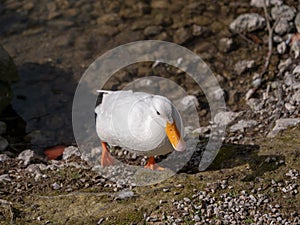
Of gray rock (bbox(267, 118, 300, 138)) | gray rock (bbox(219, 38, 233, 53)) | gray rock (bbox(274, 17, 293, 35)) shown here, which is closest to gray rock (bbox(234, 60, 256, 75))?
gray rock (bbox(219, 38, 233, 53))

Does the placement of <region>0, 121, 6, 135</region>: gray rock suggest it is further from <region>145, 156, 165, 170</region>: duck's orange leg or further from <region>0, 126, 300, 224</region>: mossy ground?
<region>145, 156, 165, 170</region>: duck's orange leg

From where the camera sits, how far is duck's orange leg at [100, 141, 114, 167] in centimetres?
584

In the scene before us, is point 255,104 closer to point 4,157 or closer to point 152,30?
point 152,30

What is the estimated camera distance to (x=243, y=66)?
755cm

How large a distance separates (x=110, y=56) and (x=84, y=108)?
115cm

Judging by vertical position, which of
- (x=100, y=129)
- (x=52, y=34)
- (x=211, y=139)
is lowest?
(x=211, y=139)

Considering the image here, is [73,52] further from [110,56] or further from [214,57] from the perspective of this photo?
[214,57]

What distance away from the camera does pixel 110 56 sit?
8.06 metres

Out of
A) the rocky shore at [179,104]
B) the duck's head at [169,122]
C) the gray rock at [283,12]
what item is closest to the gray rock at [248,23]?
the rocky shore at [179,104]

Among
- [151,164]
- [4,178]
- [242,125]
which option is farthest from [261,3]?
[4,178]

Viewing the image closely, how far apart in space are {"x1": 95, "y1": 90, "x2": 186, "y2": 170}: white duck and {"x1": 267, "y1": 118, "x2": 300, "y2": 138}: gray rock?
1.33 meters

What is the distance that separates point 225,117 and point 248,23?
2.04 meters

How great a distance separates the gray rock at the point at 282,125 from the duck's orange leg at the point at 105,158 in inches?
68.8

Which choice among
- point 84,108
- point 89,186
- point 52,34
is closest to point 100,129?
point 89,186
